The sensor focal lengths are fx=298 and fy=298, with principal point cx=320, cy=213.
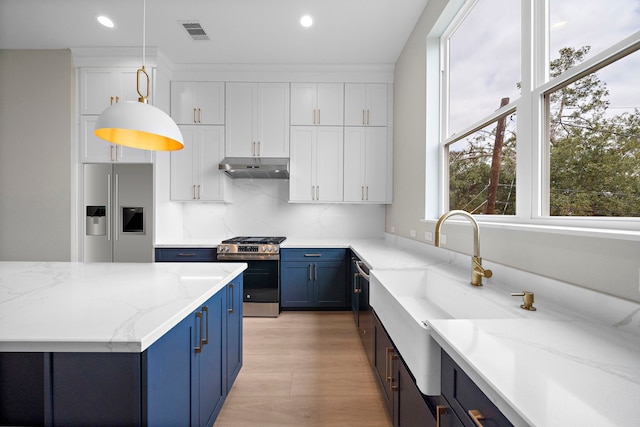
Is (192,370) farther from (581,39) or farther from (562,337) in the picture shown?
(581,39)

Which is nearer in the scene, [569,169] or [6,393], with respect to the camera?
[6,393]

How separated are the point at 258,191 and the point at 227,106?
1140 millimetres

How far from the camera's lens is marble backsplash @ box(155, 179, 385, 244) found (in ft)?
13.4

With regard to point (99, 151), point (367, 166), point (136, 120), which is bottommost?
point (136, 120)

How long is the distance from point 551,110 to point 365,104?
8.37 feet

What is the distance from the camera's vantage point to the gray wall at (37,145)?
3359mm

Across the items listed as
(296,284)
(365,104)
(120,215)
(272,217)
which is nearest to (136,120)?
(120,215)

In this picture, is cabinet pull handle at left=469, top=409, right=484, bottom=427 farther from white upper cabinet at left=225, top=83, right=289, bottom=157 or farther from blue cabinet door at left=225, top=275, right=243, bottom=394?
white upper cabinet at left=225, top=83, right=289, bottom=157

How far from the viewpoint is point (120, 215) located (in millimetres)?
3342

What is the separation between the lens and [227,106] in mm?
3717

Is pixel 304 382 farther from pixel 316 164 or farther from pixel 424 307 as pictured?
pixel 316 164

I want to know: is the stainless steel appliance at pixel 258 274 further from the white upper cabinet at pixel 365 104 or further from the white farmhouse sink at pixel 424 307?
the white upper cabinet at pixel 365 104

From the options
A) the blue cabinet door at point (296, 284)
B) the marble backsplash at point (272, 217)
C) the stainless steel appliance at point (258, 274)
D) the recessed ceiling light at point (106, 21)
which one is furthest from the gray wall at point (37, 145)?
the blue cabinet door at point (296, 284)

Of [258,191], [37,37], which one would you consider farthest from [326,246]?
[37,37]
